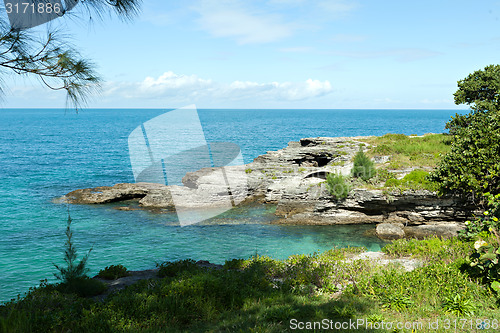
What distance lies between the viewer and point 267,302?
775cm

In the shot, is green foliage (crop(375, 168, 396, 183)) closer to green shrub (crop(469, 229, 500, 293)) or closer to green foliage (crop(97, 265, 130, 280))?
green shrub (crop(469, 229, 500, 293))

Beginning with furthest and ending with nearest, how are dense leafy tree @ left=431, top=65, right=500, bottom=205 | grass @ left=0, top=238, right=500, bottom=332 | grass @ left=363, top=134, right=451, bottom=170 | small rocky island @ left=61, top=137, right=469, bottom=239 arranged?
grass @ left=363, top=134, right=451, bottom=170 → small rocky island @ left=61, top=137, right=469, bottom=239 → dense leafy tree @ left=431, top=65, right=500, bottom=205 → grass @ left=0, top=238, right=500, bottom=332

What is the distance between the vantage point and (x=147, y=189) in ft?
111

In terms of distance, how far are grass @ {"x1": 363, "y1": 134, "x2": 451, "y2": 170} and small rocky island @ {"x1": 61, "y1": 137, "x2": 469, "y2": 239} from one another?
111 centimetres

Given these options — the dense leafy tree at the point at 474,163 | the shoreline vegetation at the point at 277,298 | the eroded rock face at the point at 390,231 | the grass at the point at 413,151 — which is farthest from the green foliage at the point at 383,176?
the shoreline vegetation at the point at 277,298

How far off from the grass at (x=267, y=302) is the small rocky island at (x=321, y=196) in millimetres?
13637

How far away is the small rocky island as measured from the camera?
21859mm

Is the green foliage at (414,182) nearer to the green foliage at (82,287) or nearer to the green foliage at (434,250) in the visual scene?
the green foliage at (434,250)

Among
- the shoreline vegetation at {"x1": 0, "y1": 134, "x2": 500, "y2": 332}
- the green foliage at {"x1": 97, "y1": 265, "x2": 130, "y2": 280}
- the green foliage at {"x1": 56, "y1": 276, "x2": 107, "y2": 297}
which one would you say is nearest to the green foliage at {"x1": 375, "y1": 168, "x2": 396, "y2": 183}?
the shoreline vegetation at {"x1": 0, "y1": 134, "x2": 500, "y2": 332}

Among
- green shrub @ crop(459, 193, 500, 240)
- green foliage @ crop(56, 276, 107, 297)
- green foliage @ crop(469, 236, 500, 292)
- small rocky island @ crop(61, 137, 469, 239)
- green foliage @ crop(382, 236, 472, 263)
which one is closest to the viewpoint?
green foliage @ crop(469, 236, 500, 292)

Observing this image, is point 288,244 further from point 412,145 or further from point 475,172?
point 412,145

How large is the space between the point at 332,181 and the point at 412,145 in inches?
446

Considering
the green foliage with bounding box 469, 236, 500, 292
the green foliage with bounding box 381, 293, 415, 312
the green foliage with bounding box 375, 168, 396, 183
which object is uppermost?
the green foliage with bounding box 469, 236, 500, 292

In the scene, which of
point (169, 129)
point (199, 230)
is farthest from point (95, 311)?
point (199, 230)
